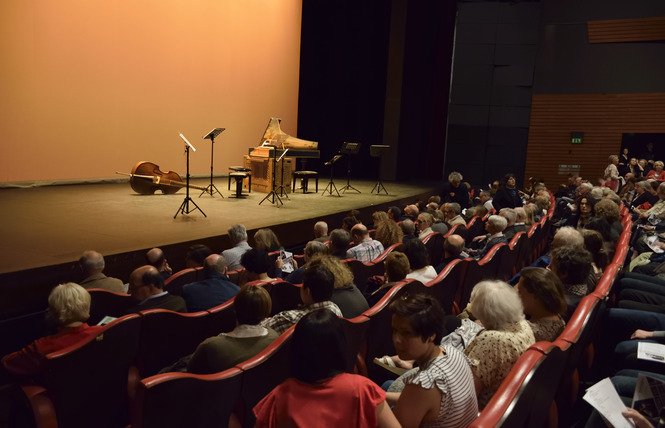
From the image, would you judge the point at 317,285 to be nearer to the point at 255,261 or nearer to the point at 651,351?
the point at 255,261

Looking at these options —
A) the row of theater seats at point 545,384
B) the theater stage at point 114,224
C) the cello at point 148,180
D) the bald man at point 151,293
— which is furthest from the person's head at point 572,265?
the cello at point 148,180

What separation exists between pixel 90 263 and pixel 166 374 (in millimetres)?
2173

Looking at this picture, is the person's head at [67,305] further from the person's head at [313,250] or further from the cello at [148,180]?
the cello at [148,180]

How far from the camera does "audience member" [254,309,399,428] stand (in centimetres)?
139

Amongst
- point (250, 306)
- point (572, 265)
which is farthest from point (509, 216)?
point (250, 306)

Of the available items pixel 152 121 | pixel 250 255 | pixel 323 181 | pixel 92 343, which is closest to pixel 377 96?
pixel 323 181

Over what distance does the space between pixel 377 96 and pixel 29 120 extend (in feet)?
27.0

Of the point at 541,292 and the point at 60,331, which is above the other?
the point at 541,292

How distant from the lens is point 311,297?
2.52 m

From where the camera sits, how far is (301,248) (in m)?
6.76

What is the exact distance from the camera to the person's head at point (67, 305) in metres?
2.41

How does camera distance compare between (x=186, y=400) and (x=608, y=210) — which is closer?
(x=186, y=400)

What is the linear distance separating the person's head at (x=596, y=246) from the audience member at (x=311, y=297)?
211 centimetres

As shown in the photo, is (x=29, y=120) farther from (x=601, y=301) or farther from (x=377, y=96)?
(x=377, y=96)
